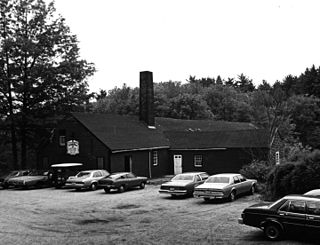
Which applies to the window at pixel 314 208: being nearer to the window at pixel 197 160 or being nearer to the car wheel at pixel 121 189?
the car wheel at pixel 121 189

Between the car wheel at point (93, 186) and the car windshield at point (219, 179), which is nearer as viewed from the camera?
the car windshield at point (219, 179)

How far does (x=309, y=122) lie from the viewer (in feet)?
214

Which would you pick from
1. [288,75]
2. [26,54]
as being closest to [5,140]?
[26,54]

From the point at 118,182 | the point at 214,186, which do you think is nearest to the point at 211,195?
the point at 214,186

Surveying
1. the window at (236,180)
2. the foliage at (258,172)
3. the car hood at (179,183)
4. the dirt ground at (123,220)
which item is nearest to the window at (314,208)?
the dirt ground at (123,220)

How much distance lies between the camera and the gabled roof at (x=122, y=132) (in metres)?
34.1

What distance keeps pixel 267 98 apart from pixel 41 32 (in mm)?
23396

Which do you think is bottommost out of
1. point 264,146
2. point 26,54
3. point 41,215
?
point 41,215

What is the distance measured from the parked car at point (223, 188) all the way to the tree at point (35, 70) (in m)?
19.1

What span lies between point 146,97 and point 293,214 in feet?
101

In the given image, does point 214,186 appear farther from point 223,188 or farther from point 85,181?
point 85,181

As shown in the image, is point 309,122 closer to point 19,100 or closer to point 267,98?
point 267,98

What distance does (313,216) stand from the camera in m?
12.1

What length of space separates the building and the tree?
2747 millimetres
